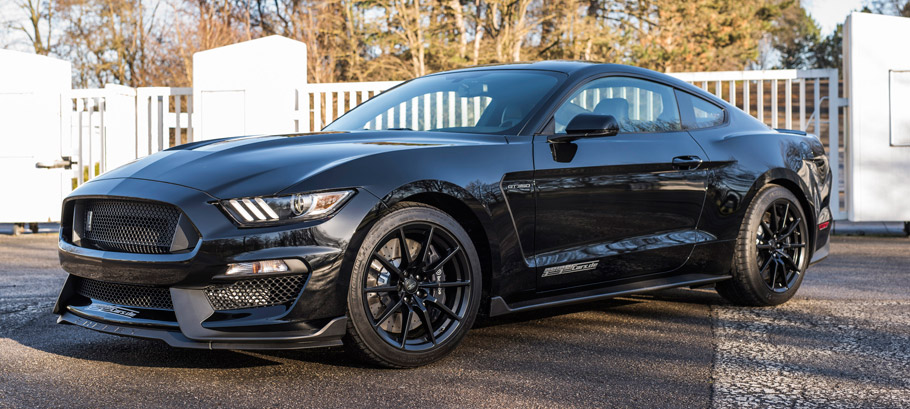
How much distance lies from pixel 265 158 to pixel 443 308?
0.99 m

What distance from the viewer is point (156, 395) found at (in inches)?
135

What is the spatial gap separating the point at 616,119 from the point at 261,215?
7.02 ft

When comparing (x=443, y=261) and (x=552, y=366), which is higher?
(x=443, y=261)

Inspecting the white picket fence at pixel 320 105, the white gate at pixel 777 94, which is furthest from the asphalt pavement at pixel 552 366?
the white picket fence at pixel 320 105

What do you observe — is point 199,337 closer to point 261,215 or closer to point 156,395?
point 156,395

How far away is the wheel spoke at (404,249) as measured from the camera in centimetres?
382

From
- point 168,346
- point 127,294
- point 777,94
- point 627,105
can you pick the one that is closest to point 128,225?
point 127,294

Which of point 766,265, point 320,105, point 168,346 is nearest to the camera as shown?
point 168,346

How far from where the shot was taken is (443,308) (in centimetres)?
394

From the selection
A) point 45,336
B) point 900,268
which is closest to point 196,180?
point 45,336

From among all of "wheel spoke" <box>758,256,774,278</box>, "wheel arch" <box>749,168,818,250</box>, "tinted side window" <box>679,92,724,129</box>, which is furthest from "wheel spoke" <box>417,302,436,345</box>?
"wheel spoke" <box>758,256,774,278</box>

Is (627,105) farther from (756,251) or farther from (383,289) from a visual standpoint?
(383,289)

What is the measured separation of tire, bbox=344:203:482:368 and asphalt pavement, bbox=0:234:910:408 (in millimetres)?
125

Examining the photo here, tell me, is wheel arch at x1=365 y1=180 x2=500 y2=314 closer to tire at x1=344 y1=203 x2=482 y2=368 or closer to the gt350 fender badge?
tire at x1=344 y1=203 x2=482 y2=368
